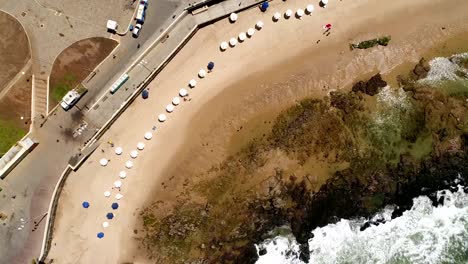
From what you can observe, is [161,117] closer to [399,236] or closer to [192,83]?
[192,83]

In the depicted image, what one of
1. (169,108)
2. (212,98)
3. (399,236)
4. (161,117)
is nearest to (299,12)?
(212,98)

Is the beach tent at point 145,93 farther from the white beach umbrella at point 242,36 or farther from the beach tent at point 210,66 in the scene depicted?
the white beach umbrella at point 242,36

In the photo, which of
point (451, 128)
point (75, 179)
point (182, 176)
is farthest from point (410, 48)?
point (75, 179)

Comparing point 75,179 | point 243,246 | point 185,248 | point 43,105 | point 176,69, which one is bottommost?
point 243,246

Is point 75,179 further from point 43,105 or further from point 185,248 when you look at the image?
point 185,248

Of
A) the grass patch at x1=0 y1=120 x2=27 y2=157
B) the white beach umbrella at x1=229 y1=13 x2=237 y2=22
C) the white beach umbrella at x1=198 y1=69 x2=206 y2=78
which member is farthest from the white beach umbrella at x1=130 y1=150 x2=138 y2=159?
the white beach umbrella at x1=229 y1=13 x2=237 y2=22

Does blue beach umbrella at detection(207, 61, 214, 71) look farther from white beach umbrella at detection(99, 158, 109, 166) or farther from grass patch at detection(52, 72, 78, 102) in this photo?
white beach umbrella at detection(99, 158, 109, 166)

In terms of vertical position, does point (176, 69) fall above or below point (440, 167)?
above
